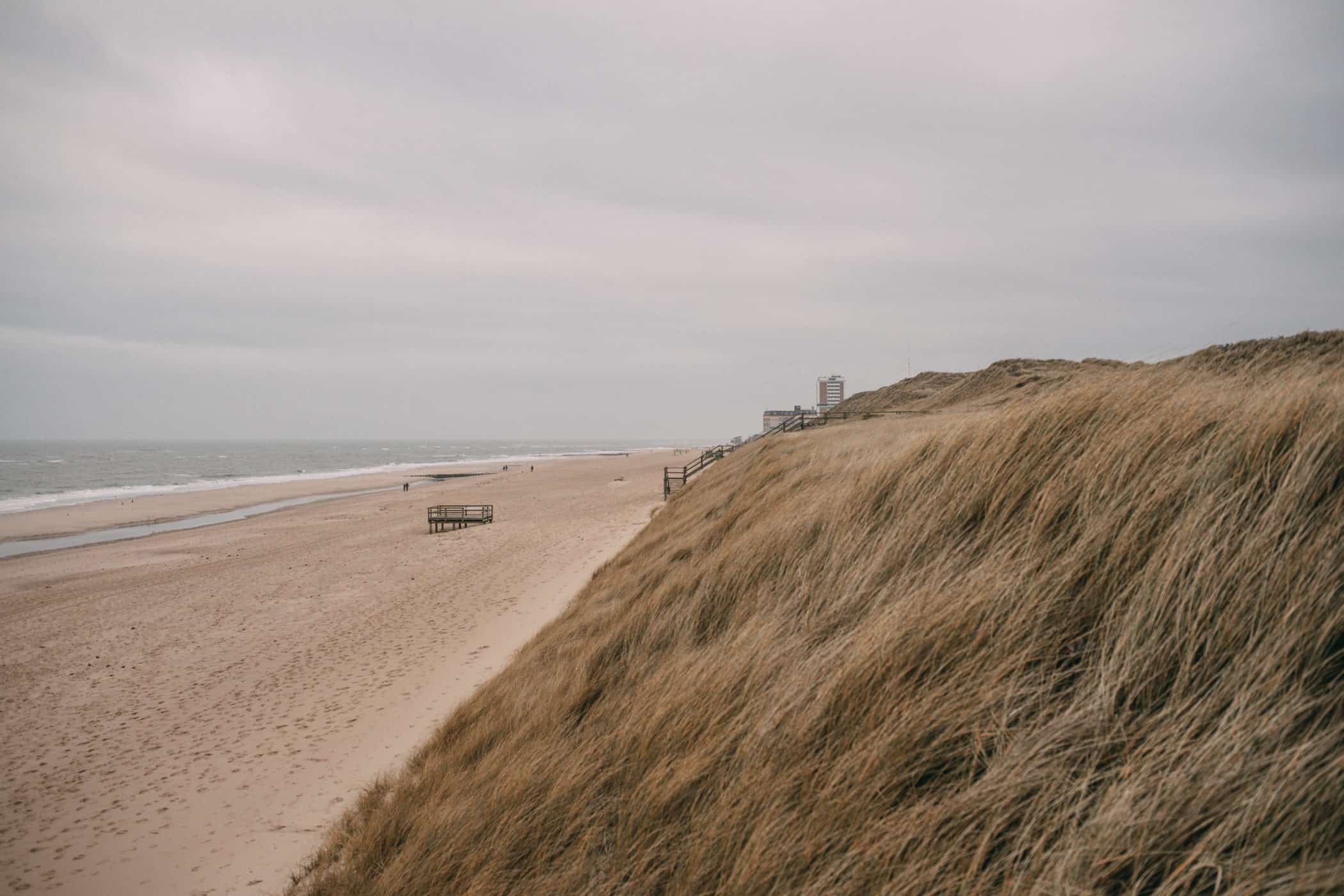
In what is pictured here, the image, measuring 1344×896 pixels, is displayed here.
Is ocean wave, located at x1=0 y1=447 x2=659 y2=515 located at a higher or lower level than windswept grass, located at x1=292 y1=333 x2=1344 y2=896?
lower

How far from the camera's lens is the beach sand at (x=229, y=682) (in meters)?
6.57

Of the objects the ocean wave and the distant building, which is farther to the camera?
the distant building

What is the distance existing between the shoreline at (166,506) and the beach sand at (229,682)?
890 centimetres

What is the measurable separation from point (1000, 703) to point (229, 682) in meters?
12.8

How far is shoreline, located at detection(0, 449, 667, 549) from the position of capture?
105ft

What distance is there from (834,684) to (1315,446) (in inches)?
88.3

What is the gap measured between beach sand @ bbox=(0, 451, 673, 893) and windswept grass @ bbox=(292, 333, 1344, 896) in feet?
10.3

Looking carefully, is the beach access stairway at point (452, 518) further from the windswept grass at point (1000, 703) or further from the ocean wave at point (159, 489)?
the ocean wave at point (159, 489)

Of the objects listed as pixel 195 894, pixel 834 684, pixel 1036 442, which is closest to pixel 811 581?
pixel 834 684

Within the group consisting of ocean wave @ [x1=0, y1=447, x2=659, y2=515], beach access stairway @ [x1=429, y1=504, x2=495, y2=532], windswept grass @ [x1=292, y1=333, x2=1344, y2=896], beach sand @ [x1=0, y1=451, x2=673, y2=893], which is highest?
windswept grass @ [x1=292, y1=333, x2=1344, y2=896]

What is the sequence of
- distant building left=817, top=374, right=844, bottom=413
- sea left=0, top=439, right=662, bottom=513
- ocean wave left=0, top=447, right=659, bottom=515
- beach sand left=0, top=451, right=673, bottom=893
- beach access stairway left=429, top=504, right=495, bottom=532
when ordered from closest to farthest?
beach sand left=0, top=451, right=673, bottom=893
beach access stairway left=429, top=504, right=495, bottom=532
ocean wave left=0, top=447, right=659, bottom=515
sea left=0, top=439, right=662, bottom=513
distant building left=817, top=374, right=844, bottom=413

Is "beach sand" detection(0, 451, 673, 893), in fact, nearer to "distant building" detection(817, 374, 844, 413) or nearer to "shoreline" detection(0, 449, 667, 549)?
"shoreline" detection(0, 449, 667, 549)

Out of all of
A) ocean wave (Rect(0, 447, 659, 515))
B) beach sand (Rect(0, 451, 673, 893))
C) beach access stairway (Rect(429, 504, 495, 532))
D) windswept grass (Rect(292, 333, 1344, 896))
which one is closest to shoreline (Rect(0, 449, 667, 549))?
ocean wave (Rect(0, 447, 659, 515))

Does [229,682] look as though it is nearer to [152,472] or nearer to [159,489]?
[159,489]
